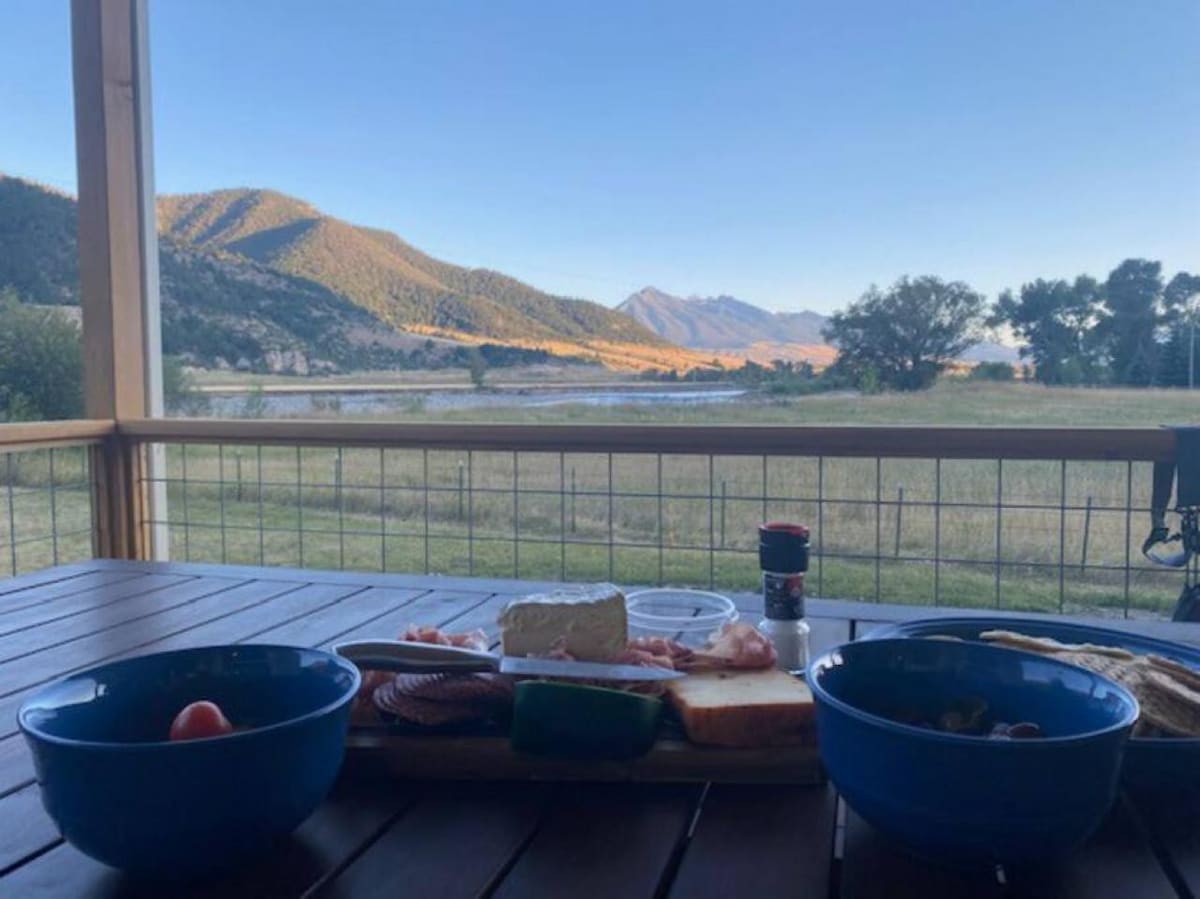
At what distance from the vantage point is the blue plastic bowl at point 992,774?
526 mm

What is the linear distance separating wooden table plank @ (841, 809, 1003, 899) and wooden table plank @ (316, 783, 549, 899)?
186 mm

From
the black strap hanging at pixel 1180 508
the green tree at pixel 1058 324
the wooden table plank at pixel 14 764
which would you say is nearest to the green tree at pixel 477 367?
the green tree at pixel 1058 324

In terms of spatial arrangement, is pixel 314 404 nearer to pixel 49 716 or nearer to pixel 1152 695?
pixel 49 716

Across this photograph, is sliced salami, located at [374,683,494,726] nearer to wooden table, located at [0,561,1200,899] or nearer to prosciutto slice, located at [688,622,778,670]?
wooden table, located at [0,561,1200,899]

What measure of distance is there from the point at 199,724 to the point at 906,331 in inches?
103

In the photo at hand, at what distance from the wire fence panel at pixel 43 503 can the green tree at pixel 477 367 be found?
127cm

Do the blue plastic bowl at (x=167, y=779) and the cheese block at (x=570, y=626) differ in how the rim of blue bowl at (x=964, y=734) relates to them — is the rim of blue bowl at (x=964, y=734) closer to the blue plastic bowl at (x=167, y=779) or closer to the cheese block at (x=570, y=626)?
the cheese block at (x=570, y=626)

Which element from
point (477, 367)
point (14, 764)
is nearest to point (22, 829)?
point (14, 764)

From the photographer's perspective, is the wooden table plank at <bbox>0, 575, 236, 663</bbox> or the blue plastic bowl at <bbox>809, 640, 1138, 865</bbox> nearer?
the blue plastic bowl at <bbox>809, 640, 1138, 865</bbox>

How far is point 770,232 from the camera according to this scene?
4.68 meters

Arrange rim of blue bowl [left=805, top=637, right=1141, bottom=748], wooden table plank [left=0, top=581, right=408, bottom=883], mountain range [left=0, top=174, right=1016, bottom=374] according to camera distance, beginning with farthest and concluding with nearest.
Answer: mountain range [left=0, top=174, right=1016, bottom=374] < wooden table plank [left=0, top=581, right=408, bottom=883] < rim of blue bowl [left=805, top=637, right=1141, bottom=748]

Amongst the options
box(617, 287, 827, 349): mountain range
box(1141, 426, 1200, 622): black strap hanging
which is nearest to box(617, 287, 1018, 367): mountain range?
box(617, 287, 827, 349): mountain range

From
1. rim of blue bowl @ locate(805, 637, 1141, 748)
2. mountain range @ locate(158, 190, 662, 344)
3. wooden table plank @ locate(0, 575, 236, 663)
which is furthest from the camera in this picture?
mountain range @ locate(158, 190, 662, 344)

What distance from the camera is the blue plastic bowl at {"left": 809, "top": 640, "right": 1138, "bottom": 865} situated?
1.73ft
